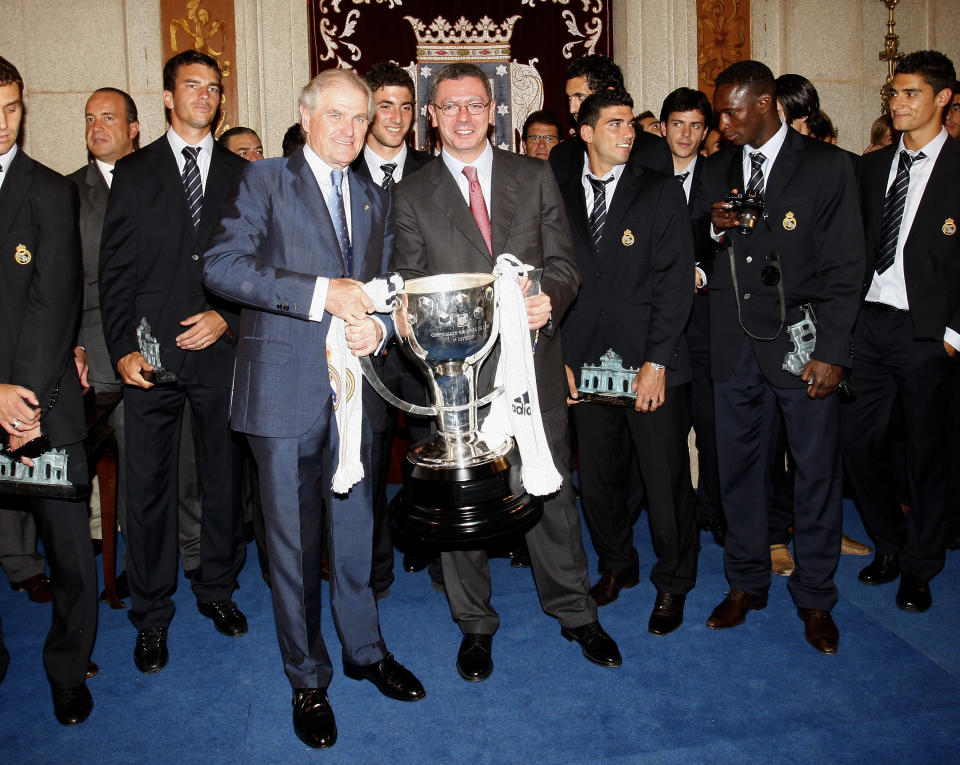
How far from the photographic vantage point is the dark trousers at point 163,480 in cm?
322

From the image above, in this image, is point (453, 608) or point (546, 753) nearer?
point (546, 753)

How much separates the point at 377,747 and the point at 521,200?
1841mm

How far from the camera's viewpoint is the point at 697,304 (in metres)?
4.11

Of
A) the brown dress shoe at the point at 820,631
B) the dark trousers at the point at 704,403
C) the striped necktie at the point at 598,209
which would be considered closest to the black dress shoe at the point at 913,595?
the brown dress shoe at the point at 820,631

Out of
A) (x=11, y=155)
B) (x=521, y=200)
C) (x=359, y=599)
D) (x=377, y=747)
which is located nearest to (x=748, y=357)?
(x=521, y=200)

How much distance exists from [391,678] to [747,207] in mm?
2108

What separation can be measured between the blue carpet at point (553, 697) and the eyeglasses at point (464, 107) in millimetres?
1952

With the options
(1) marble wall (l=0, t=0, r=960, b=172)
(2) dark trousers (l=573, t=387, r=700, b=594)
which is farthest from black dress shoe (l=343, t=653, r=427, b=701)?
(1) marble wall (l=0, t=0, r=960, b=172)

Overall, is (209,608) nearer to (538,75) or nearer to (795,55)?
(538,75)

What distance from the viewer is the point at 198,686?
9.93ft

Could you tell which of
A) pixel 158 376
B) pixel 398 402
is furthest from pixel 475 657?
pixel 158 376

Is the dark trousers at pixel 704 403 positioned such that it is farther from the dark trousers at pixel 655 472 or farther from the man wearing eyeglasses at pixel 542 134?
the man wearing eyeglasses at pixel 542 134

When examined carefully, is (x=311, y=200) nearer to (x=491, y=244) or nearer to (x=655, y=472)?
(x=491, y=244)

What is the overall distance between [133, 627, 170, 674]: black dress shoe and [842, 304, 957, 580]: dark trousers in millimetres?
3006
